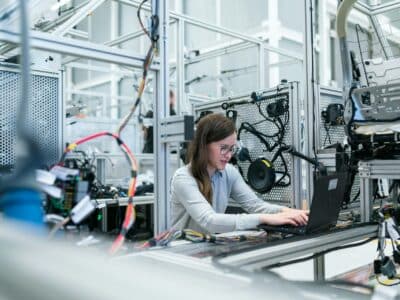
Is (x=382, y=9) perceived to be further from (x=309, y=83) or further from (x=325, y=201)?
(x=325, y=201)

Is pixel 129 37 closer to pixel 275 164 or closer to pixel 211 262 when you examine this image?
pixel 275 164

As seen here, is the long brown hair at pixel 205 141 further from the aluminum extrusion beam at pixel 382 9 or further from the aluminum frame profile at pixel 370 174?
the aluminum extrusion beam at pixel 382 9

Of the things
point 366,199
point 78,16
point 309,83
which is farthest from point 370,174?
point 78,16

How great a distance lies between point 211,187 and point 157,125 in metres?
0.47

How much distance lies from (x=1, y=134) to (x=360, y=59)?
4.27ft

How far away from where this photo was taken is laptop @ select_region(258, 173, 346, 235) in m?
1.07

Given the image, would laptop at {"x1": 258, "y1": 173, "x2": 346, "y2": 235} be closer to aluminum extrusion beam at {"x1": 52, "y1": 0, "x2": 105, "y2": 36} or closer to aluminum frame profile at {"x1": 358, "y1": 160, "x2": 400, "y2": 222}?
aluminum frame profile at {"x1": 358, "y1": 160, "x2": 400, "y2": 222}

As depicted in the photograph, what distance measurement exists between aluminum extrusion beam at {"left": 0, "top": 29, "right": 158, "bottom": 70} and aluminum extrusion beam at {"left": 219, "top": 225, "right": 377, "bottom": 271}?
2.12 ft

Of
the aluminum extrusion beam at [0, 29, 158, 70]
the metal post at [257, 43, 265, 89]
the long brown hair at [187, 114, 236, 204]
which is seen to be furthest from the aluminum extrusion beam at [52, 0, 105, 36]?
the metal post at [257, 43, 265, 89]

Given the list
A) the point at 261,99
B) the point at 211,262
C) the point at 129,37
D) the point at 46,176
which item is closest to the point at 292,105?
the point at 261,99

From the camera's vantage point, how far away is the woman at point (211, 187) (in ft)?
4.43

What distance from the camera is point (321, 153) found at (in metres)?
1.55

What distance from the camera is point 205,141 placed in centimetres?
161

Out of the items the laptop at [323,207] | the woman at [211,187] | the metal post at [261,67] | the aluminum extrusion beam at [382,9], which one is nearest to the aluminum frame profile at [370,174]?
the laptop at [323,207]
